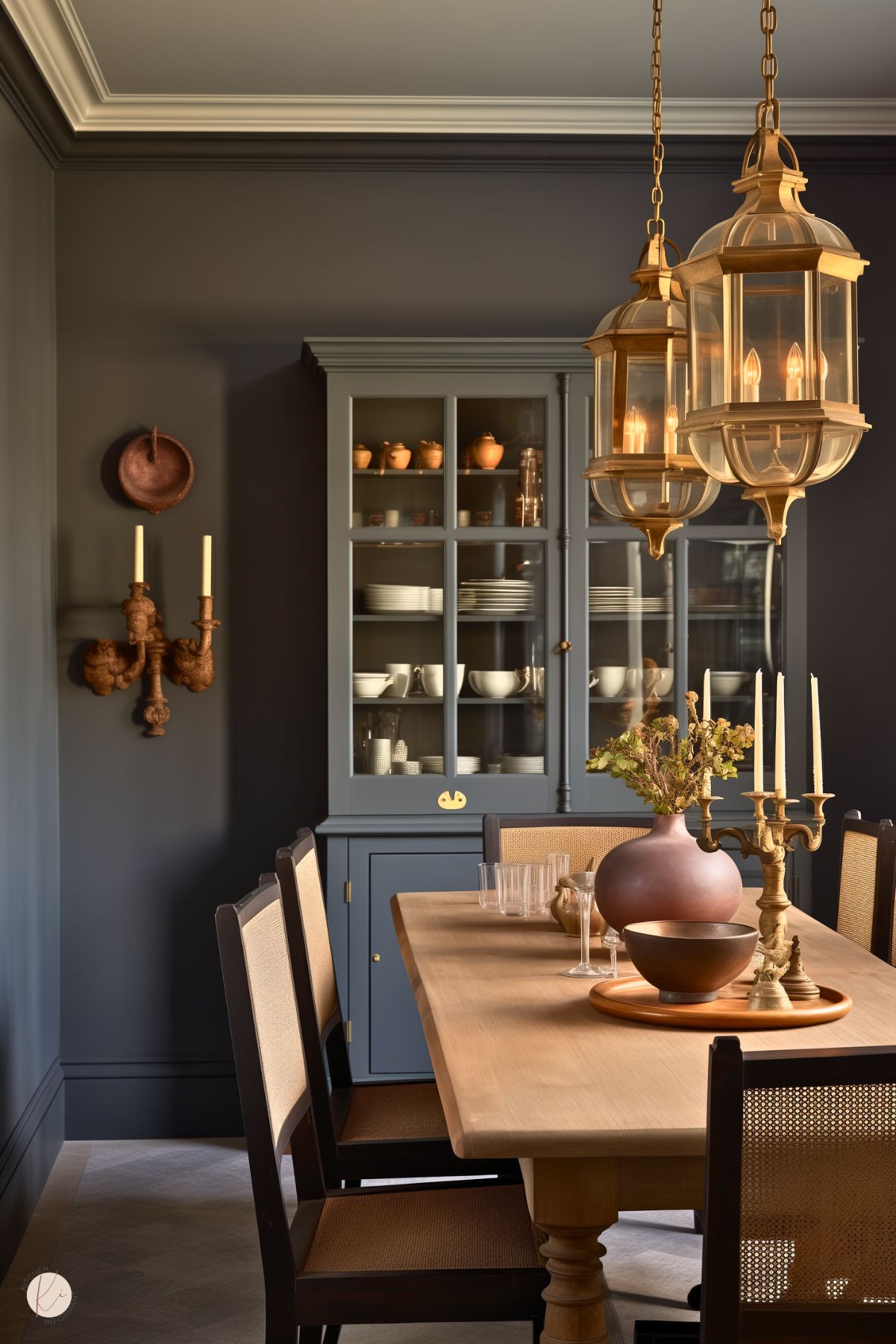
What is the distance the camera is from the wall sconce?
3764mm

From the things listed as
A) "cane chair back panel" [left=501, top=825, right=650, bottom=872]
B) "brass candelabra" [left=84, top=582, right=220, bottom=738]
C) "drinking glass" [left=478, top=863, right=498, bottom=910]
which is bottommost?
"drinking glass" [left=478, top=863, right=498, bottom=910]

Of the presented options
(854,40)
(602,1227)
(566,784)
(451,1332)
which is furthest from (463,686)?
(602,1227)

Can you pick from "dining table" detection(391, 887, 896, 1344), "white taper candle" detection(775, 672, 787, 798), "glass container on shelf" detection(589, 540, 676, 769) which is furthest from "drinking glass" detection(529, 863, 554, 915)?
"glass container on shelf" detection(589, 540, 676, 769)

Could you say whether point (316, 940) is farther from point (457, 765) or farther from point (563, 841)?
point (457, 765)

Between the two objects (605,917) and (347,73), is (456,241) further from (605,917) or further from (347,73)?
(605,917)

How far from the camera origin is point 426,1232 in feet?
6.28

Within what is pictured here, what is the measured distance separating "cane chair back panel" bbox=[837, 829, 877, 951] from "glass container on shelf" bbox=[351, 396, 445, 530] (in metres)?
1.46

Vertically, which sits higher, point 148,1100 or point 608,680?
point 608,680

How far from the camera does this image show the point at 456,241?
3.95 meters

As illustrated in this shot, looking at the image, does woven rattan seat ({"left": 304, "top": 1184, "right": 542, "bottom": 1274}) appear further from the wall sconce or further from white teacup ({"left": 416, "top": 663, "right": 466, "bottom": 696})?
the wall sconce

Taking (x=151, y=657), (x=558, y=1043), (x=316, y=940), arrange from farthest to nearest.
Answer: (x=151, y=657), (x=316, y=940), (x=558, y=1043)

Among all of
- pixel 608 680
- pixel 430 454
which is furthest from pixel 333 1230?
pixel 430 454

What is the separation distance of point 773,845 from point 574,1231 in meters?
0.71

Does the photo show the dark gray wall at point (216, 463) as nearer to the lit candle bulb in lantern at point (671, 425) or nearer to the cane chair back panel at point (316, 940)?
the cane chair back panel at point (316, 940)
